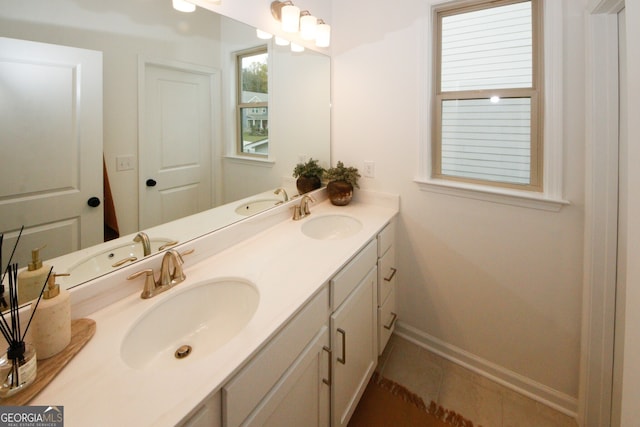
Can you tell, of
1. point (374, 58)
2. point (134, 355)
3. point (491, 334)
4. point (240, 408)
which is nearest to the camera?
point (240, 408)

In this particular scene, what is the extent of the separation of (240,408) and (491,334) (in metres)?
1.63

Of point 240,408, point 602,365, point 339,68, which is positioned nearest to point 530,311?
point 602,365

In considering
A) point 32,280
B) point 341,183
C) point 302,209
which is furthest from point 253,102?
point 32,280

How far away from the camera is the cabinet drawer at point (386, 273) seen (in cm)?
175

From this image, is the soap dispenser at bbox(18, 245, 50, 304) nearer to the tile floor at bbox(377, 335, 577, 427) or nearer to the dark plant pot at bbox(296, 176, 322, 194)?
the dark plant pot at bbox(296, 176, 322, 194)

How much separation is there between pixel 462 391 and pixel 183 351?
157 centimetres

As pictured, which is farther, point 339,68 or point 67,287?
point 339,68

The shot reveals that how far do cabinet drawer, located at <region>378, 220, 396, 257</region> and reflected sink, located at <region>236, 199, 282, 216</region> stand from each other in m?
0.64

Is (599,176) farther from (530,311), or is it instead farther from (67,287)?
(67,287)

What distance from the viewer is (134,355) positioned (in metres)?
0.86

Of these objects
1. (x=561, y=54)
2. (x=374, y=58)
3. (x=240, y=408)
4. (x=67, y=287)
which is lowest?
(x=240, y=408)

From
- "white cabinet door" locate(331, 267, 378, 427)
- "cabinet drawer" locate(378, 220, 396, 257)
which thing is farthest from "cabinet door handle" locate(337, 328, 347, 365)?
"cabinet drawer" locate(378, 220, 396, 257)

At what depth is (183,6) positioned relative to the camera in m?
1.21

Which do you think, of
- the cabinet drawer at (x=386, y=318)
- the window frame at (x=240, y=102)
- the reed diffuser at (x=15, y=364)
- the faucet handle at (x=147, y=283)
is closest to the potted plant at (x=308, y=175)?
the window frame at (x=240, y=102)
